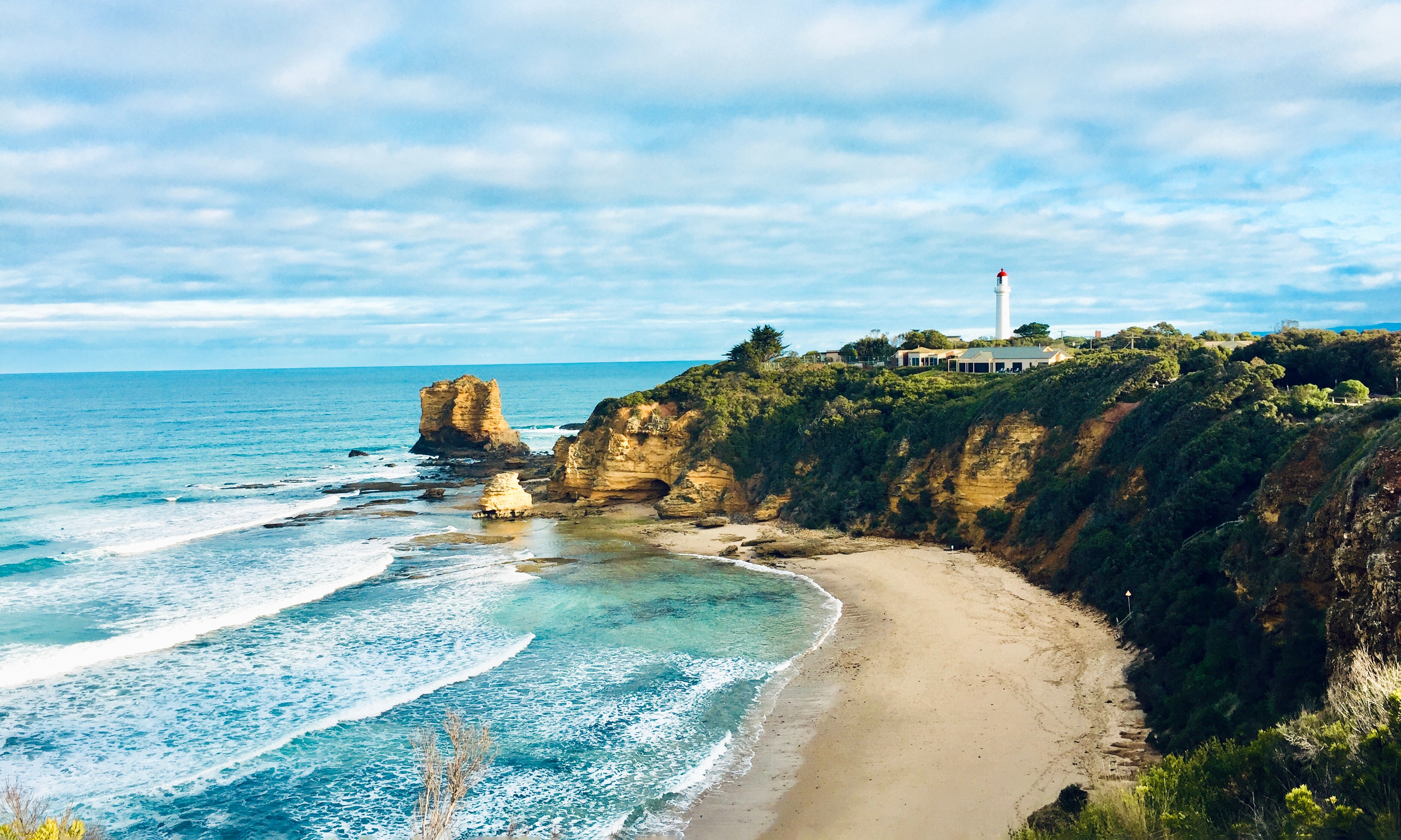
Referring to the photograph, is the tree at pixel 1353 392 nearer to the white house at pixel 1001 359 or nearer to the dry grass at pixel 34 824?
the white house at pixel 1001 359

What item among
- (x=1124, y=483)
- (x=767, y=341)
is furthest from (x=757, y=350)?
(x=1124, y=483)

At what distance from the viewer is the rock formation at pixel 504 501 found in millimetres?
46438

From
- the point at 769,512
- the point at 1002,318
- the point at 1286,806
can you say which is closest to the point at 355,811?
the point at 1286,806

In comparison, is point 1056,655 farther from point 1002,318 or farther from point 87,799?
point 1002,318

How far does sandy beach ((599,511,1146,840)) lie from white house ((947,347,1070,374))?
1072 inches

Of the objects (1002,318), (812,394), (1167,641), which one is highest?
(1002,318)

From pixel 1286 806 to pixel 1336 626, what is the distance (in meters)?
6.46

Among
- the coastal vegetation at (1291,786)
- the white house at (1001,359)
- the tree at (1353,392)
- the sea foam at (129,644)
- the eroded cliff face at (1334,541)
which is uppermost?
the white house at (1001,359)

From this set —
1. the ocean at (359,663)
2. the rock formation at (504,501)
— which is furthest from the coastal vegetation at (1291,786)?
the rock formation at (504,501)

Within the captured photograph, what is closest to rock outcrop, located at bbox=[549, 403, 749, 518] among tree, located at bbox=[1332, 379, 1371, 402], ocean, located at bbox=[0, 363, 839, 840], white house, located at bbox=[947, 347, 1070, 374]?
ocean, located at bbox=[0, 363, 839, 840]

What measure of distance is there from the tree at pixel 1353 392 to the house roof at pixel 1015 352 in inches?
918

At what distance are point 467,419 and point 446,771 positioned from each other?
57205mm

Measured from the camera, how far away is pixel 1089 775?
1644 cm

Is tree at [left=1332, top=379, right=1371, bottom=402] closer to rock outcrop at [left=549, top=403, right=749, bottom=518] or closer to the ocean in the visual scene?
the ocean
